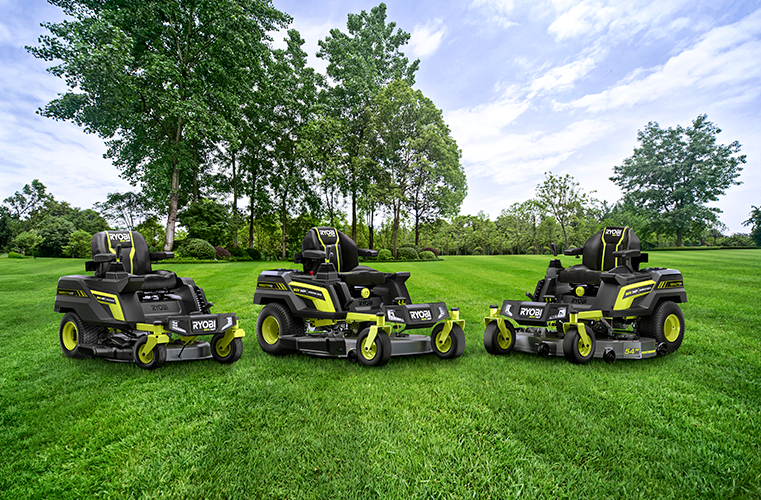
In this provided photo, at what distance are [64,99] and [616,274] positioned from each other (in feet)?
85.9

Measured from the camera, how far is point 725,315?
7.19 meters

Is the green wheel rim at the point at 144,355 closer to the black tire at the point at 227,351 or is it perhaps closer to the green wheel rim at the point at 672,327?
the black tire at the point at 227,351

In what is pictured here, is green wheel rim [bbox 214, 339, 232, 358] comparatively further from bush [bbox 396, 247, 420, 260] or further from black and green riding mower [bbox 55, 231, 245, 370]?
bush [bbox 396, 247, 420, 260]

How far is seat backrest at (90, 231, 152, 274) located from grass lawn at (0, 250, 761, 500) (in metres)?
1.31

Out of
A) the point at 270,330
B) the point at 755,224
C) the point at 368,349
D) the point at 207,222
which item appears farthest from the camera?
the point at 755,224

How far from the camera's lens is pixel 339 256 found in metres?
5.19

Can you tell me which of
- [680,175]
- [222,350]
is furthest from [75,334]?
[680,175]

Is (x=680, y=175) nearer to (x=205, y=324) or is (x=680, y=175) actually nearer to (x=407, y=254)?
(x=407, y=254)

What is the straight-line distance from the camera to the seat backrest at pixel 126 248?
4.81 metres

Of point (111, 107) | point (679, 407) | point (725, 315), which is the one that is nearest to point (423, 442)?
point (679, 407)

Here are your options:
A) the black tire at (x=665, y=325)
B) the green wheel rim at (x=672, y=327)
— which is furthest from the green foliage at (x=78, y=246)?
the green wheel rim at (x=672, y=327)

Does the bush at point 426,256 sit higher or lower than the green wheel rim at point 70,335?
higher

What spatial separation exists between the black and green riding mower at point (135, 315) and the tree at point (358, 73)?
23707mm

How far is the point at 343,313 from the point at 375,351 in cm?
67
